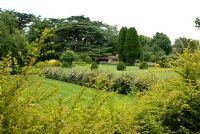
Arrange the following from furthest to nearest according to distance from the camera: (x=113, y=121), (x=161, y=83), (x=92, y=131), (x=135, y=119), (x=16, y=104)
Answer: (x=161, y=83)
(x=135, y=119)
(x=113, y=121)
(x=92, y=131)
(x=16, y=104)

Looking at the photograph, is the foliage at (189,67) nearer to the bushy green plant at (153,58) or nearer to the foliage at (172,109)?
the foliage at (172,109)

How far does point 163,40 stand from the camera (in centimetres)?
7150

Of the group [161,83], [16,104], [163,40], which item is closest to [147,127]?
[161,83]

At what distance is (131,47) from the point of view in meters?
44.1

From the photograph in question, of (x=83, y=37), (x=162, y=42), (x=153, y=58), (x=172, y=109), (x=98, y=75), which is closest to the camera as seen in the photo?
Answer: (x=172, y=109)

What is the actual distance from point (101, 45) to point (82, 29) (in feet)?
10.8

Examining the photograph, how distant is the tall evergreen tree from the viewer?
4356cm

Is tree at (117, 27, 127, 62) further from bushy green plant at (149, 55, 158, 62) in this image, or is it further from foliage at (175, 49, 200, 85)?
foliage at (175, 49, 200, 85)

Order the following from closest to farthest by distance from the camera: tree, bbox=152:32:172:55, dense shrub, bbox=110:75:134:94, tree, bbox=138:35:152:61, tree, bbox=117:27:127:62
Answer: dense shrub, bbox=110:75:134:94 < tree, bbox=117:27:127:62 < tree, bbox=138:35:152:61 < tree, bbox=152:32:172:55

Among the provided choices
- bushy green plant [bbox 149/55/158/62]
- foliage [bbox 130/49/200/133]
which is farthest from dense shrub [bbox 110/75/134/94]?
bushy green plant [bbox 149/55/158/62]

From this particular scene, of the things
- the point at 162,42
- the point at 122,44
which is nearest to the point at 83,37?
the point at 122,44

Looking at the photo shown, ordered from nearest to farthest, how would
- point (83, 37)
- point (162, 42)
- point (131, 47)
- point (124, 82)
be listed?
point (124, 82) < point (131, 47) < point (83, 37) < point (162, 42)

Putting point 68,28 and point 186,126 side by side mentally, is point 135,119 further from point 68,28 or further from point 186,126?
point 68,28

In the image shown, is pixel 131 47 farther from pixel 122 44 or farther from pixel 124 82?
pixel 124 82
